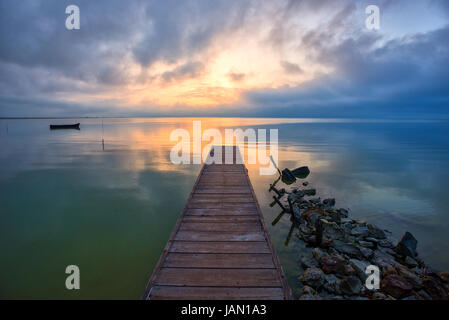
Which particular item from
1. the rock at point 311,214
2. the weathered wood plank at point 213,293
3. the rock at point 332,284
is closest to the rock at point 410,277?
the rock at point 332,284

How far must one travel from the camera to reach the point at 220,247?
229 inches

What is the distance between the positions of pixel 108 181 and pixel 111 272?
34.8ft

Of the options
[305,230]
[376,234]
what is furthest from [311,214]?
[376,234]

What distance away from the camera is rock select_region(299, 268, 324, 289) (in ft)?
19.2

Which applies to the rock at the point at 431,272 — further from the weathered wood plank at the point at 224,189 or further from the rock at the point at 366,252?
the weathered wood plank at the point at 224,189

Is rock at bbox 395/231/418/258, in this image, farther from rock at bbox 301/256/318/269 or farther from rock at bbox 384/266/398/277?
rock at bbox 301/256/318/269

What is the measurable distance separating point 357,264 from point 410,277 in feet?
4.11

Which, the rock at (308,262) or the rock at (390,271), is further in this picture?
the rock at (308,262)

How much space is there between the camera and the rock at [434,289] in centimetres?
547

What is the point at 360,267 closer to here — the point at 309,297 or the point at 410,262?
the point at 309,297

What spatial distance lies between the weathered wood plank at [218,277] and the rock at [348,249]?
12.7 feet

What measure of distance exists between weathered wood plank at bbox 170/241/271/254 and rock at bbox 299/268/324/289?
1.47 meters
